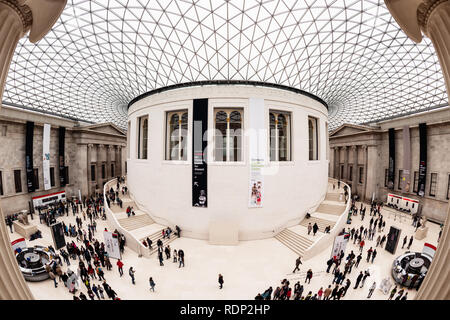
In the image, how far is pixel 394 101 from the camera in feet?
108

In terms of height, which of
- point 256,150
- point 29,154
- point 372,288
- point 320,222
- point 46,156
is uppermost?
point 256,150

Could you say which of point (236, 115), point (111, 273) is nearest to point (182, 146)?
point (236, 115)

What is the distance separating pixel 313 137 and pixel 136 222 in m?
22.0

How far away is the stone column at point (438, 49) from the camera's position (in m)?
2.68

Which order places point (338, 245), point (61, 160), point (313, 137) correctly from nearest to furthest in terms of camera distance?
point (338, 245)
point (313, 137)
point (61, 160)

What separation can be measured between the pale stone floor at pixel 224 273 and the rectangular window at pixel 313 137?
32.6ft

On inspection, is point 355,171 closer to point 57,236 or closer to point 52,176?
point 57,236

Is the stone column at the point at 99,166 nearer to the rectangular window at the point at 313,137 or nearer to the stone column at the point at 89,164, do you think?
the stone column at the point at 89,164

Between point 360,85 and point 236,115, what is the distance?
82.6 ft

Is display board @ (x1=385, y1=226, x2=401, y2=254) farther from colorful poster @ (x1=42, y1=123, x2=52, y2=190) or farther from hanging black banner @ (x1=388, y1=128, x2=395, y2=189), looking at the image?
colorful poster @ (x1=42, y1=123, x2=52, y2=190)

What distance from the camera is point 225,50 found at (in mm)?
20062

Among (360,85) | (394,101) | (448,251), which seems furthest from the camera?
(394,101)

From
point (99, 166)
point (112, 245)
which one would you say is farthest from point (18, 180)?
point (112, 245)

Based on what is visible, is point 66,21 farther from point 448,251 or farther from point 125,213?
point 448,251
